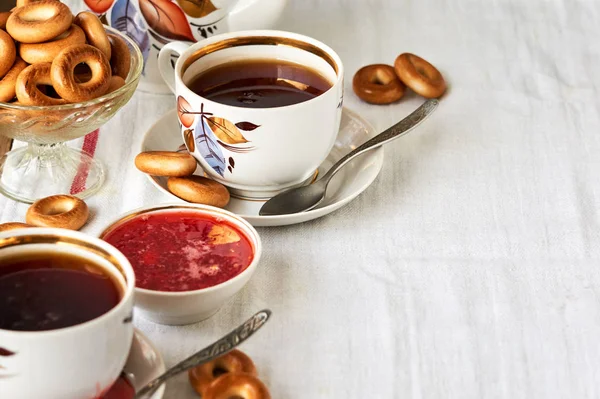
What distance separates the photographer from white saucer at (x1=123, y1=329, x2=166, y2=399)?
0.78 meters

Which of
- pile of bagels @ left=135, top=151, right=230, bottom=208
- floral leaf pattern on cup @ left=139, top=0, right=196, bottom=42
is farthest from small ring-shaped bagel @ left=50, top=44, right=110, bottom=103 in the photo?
floral leaf pattern on cup @ left=139, top=0, right=196, bottom=42

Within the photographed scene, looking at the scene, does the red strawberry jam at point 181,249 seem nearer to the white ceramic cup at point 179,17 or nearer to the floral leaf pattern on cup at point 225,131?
the floral leaf pattern on cup at point 225,131

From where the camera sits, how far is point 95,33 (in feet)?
3.61

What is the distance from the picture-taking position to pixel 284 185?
111 centimetres

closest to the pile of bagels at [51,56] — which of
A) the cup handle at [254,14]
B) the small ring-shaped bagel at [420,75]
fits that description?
the cup handle at [254,14]

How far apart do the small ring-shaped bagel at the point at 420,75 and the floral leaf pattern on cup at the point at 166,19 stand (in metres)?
0.32

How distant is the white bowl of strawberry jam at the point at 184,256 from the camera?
34.0 inches

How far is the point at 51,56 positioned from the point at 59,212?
0.60 feet

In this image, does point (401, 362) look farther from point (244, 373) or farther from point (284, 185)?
point (284, 185)

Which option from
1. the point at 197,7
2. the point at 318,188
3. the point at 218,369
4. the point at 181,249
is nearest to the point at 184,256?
the point at 181,249

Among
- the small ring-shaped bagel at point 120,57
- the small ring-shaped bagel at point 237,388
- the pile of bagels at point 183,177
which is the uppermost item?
the small ring-shaped bagel at point 120,57

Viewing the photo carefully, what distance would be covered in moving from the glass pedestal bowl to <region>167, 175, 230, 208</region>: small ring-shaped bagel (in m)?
0.12

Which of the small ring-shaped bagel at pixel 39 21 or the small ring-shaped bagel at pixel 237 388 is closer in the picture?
the small ring-shaped bagel at pixel 237 388

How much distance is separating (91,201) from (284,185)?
24cm
